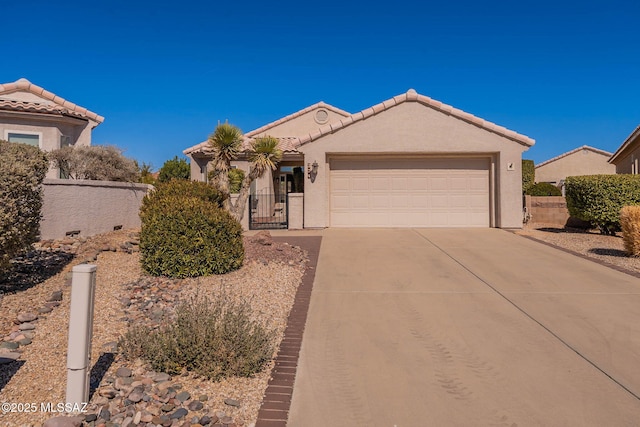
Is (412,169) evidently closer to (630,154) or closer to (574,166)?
(630,154)

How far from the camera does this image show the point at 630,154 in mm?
20062

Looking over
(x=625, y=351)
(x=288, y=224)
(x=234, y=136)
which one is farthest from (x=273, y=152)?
(x=625, y=351)

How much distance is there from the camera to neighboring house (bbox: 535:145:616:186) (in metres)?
36.5

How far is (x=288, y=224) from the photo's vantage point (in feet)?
49.7

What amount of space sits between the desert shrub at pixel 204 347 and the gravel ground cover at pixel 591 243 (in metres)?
7.96

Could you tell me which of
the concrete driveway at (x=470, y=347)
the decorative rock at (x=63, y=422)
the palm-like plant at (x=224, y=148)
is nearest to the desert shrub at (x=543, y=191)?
the concrete driveway at (x=470, y=347)

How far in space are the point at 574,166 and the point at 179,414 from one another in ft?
137

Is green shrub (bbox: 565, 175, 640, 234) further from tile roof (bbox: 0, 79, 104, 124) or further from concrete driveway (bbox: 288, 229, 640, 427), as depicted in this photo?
tile roof (bbox: 0, 79, 104, 124)

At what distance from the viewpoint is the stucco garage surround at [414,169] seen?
1472 cm

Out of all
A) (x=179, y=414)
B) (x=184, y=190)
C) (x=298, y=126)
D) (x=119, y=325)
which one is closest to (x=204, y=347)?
(x=179, y=414)

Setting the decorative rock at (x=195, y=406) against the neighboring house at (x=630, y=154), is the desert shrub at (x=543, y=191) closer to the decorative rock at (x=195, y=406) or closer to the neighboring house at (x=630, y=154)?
the neighboring house at (x=630, y=154)

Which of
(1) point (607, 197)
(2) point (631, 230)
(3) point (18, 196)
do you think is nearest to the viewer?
(3) point (18, 196)

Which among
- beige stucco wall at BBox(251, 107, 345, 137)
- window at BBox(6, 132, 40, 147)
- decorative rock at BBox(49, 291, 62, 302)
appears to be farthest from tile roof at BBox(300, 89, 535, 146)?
beige stucco wall at BBox(251, 107, 345, 137)

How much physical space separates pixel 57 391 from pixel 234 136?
9117 mm
